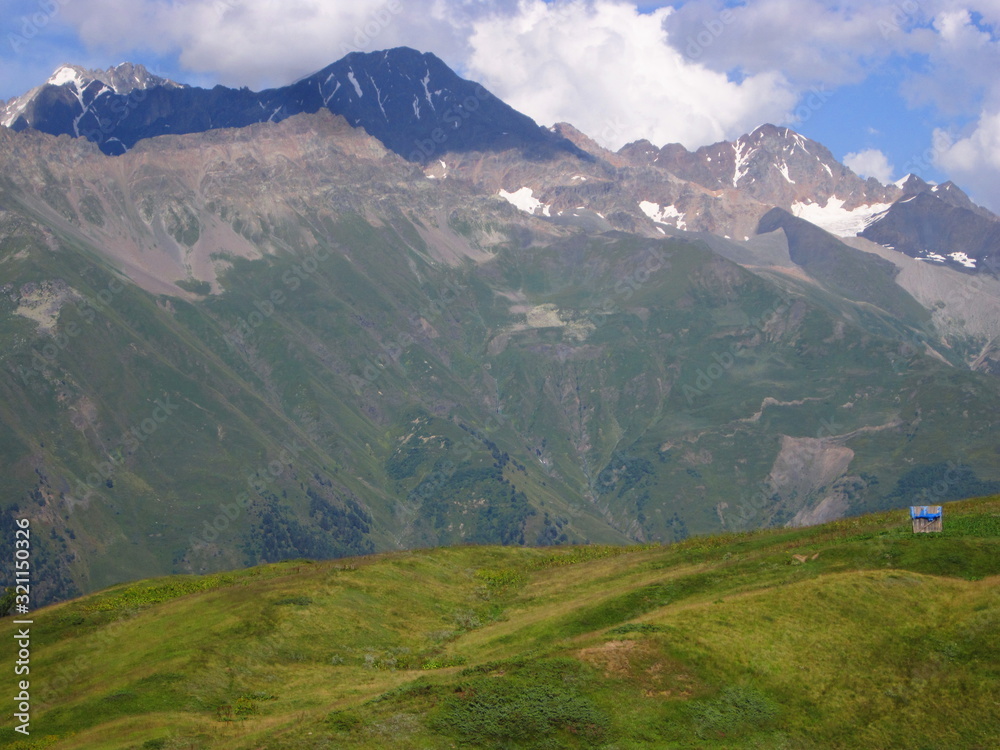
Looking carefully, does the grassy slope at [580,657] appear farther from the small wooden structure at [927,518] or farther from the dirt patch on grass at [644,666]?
the small wooden structure at [927,518]

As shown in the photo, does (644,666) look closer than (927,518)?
Yes

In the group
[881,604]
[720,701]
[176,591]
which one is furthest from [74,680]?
[881,604]

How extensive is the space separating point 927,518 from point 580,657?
32.9 m

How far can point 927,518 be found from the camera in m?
70.3

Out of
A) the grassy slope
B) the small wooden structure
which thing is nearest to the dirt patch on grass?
the grassy slope

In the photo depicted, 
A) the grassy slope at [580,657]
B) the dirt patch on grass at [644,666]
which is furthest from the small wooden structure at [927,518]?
the dirt patch on grass at [644,666]

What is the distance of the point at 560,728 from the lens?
155ft

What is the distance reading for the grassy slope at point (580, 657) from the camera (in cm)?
4725

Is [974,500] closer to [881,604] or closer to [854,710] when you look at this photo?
[881,604]

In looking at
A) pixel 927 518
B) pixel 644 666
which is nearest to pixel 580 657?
pixel 644 666

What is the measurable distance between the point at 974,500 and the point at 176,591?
231 ft

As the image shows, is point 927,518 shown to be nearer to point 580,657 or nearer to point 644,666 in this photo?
point 644,666

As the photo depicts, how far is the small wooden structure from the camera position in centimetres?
6988

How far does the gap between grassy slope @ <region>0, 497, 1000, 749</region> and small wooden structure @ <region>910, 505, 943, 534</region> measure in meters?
1.18
